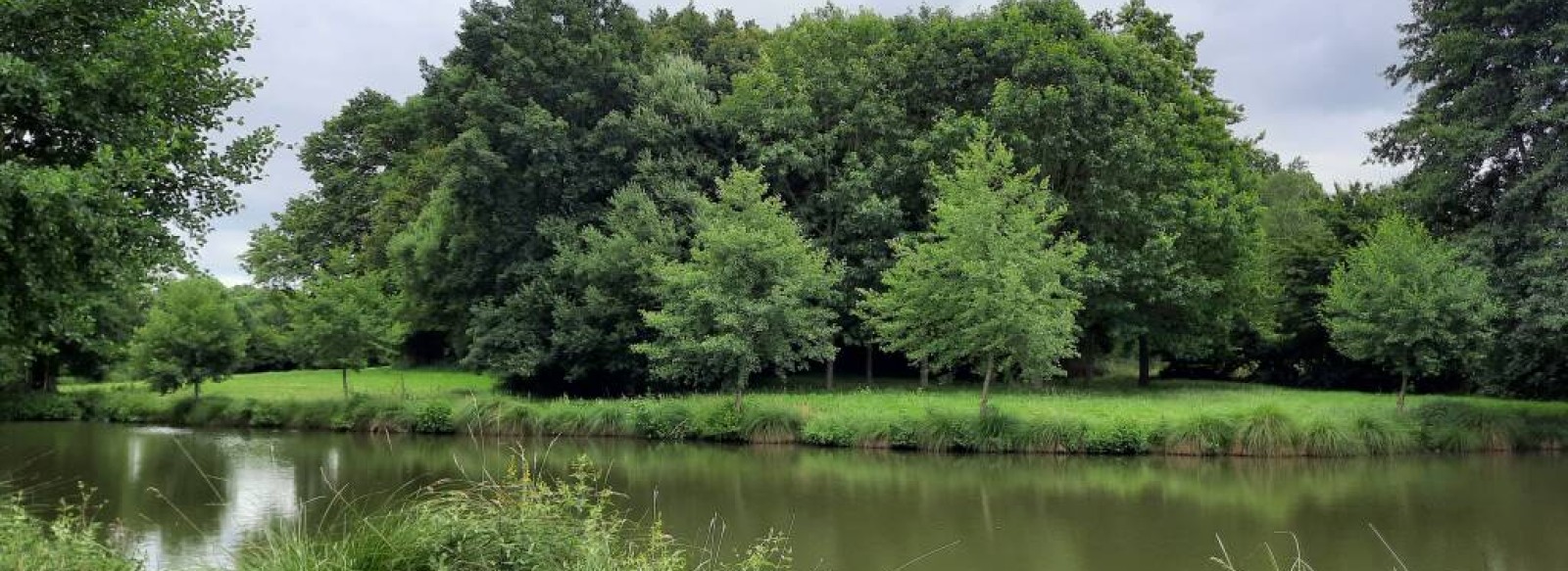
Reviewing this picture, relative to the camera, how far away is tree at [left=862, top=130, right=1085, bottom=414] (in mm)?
20328

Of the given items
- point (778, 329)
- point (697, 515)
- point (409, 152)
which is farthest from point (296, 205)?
point (697, 515)

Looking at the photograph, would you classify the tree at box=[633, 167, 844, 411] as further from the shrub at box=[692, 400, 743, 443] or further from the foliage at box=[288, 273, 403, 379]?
the foliage at box=[288, 273, 403, 379]

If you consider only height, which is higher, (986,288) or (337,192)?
(337,192)

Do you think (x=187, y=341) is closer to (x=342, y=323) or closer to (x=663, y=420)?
(x=342, y=323)

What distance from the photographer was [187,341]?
92.0ft

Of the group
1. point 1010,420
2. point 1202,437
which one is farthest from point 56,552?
point 1202,437

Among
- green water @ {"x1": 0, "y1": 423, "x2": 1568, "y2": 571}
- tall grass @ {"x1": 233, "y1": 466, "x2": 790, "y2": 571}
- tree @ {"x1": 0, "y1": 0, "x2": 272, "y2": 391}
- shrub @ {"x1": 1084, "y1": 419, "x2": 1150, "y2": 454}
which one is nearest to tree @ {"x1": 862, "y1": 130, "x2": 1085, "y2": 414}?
shrub @ {"x1": 1084, "y1": 419, "x2": 1150, "y2": 454}

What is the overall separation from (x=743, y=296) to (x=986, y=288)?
5663 mm

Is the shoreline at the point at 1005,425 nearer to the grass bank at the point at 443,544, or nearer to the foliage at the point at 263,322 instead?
the grass bank at the point at 443,544

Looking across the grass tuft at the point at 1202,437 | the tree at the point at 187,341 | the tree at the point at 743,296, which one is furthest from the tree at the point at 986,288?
the tree at the point at 187,341

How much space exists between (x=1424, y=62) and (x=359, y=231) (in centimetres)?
4272

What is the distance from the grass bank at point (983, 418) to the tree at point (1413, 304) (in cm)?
120

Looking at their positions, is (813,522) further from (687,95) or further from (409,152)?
(409,152)

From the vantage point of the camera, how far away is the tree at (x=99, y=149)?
31.9 ft
